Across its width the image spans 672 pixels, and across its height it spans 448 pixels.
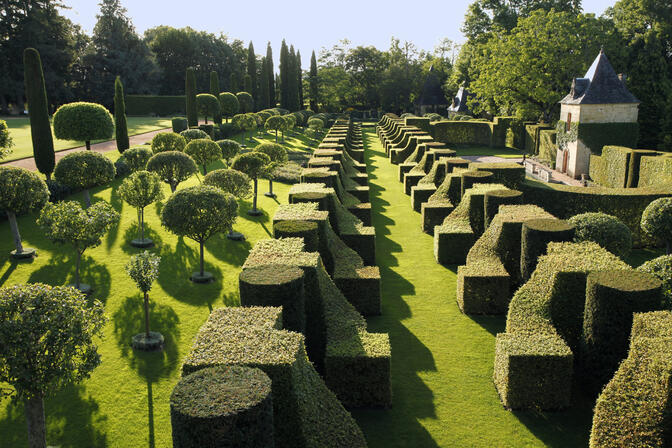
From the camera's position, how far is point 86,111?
28.2 meters

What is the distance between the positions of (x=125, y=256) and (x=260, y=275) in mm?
10043

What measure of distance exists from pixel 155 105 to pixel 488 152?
49.0m

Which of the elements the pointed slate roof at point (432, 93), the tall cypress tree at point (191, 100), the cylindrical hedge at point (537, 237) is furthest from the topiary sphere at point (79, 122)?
the pointed slate roof at point (432, 93)

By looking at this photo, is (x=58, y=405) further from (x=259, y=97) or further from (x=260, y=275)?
(x=259, y=97)

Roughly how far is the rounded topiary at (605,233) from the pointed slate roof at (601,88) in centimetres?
2642

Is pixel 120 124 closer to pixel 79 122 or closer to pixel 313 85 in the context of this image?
pixel 79 122

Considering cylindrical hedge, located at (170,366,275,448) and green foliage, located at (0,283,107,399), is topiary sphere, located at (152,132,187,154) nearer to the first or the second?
green foliage, located at (0,283,107,399)

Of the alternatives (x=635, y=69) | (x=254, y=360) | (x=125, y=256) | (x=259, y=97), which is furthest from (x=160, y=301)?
(x=259, y=97)

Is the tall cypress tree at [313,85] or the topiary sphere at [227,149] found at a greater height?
the tall cypress tree at [313,85]

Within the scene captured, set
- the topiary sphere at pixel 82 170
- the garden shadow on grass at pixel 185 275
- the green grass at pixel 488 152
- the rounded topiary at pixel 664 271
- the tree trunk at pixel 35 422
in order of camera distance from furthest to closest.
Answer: the green grass at pixel 488 152, the topiary sphere at pixel 82 170, the garden shadow on grass at pixel 185 275, the rounded topiary at pixel 664 271, the tree trunk at pixel 35 422

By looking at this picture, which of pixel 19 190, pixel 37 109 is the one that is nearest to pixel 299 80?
pixel 37 109

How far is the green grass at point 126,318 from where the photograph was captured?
918 centimetres

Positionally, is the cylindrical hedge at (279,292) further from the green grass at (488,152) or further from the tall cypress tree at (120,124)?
the green grass at (488,152)

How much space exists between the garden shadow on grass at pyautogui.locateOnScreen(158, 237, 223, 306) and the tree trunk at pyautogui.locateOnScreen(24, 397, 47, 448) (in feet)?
22.3
